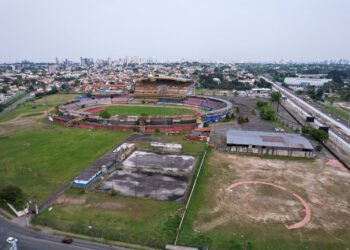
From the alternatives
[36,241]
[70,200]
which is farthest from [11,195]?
[36,241]

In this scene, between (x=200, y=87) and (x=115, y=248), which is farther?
(x=200, y=87)

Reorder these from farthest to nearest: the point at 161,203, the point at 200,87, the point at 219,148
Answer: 1. the point at 200,87
2. the point at 219,148
3. the point at 161,203

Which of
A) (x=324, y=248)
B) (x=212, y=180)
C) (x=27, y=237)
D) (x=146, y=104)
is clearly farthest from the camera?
(x=146, y=104)

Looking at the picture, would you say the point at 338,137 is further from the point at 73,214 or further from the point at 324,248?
the point at 73,214

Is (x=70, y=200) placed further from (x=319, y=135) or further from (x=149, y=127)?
(x=319, y=135)

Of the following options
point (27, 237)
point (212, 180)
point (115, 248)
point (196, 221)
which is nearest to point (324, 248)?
point (196, 221)

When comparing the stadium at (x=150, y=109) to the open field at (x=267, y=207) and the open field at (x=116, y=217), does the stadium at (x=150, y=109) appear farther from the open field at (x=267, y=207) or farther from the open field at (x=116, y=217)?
the open field at (x=116, y=217)

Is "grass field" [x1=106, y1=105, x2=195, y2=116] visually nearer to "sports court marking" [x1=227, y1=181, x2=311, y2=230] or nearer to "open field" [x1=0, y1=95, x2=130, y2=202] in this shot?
"open field" [x1=0, y1=95, x2=130, y2=202]
